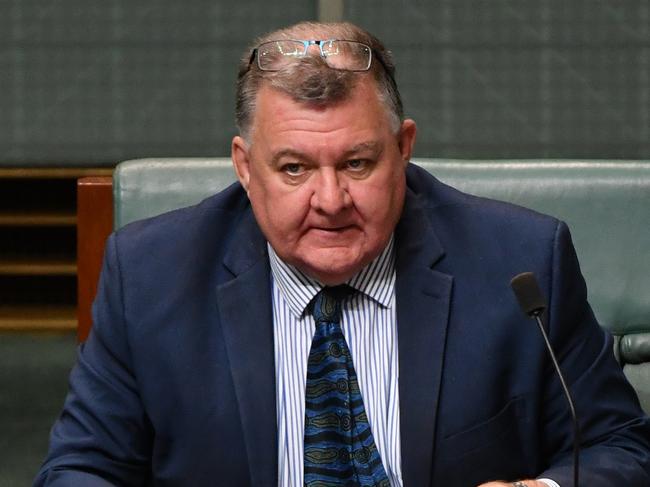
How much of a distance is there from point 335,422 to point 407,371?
4.9 inches

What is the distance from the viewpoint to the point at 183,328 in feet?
5.62

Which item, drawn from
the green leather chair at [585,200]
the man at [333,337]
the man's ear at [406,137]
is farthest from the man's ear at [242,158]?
the green leather chair at [585,200]

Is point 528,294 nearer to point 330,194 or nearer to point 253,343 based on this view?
point 330,194

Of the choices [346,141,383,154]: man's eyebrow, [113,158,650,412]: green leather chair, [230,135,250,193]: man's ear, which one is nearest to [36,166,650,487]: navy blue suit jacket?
[230,135,250,193]: man's ear

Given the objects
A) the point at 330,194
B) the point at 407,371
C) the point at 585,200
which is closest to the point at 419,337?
the point at 407,371

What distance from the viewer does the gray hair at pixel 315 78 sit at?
1.58 m

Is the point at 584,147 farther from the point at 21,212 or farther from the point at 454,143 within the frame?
the point at 21,212

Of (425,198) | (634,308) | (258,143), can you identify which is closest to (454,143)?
(634,308)

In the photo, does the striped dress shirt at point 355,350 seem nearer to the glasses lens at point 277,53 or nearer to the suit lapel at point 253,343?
the suit lapel at point 253,343

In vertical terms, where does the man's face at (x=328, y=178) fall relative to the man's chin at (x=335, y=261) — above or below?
above

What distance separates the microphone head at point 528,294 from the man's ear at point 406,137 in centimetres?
33

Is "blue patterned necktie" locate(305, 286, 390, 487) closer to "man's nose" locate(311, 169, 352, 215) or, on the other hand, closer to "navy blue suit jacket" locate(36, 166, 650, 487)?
"navy blue suit jacket" locate(36, 166, 650, 487)

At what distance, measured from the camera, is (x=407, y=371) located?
5.50 feet

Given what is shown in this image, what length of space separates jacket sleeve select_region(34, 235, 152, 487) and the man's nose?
355mm
